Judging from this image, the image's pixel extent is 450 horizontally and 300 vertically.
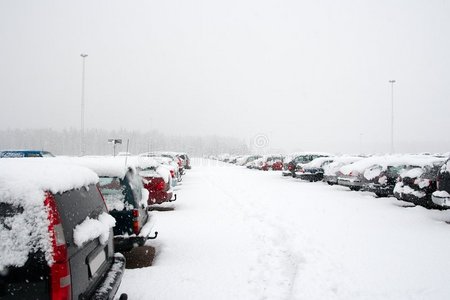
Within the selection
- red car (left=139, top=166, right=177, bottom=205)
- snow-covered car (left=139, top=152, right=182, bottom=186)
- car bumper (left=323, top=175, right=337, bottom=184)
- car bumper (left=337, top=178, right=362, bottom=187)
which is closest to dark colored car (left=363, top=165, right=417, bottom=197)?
car bumper (left=337, top=178, right=362, bottom=187)

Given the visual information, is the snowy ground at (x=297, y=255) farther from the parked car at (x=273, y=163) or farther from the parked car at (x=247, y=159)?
the parked car at (x=247, y=159)

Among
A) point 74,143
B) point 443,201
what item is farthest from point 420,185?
point 74,143

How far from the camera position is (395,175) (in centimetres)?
1284

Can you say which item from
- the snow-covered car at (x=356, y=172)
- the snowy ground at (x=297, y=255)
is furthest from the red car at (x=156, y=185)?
the snow-covered car at (x=356, y=172)

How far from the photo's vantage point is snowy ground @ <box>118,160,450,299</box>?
15.9ft

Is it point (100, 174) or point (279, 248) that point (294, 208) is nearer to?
point (279, 248)

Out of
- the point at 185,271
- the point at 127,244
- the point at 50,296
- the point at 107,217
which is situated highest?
the point at 107,217

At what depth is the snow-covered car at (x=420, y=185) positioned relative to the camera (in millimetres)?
9719

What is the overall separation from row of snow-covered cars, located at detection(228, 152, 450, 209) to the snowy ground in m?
0.67

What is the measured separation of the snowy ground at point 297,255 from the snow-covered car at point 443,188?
0.62 metres

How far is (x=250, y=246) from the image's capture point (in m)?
7.00

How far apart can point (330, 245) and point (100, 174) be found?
4.44 m

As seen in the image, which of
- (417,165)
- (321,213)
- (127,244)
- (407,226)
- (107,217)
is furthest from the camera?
(417,165)

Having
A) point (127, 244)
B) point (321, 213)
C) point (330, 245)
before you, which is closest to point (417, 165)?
point (321, 213)
